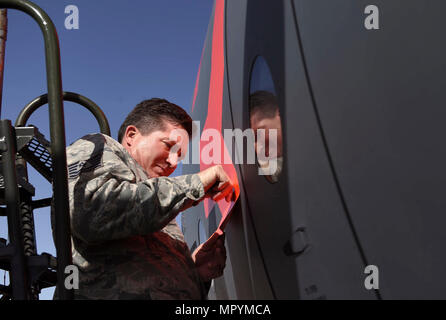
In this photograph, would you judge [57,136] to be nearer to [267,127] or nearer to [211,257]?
[267,127]

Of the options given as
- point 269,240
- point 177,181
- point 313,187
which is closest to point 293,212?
point 313,187

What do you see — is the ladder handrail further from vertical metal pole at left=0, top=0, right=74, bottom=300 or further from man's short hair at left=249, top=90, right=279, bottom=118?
man's short hair at left=249, top=90, right=279, bottom=118

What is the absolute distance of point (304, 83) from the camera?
1.14 meters

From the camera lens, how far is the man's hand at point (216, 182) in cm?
153

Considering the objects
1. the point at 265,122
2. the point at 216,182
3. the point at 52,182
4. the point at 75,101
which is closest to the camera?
the point at 52,182

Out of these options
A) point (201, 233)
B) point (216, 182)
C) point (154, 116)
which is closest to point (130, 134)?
point (154, 116)

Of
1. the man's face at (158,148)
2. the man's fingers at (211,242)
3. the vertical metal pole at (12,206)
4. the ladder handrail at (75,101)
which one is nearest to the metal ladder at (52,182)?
the vertical metal pole at (12,206)

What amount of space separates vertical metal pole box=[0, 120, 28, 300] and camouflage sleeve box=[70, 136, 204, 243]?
0.16m

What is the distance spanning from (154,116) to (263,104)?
0.49 m

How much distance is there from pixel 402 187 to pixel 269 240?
0.73m

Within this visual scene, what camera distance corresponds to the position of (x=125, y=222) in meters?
1.31

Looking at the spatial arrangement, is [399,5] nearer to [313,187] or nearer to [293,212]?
[313,187]

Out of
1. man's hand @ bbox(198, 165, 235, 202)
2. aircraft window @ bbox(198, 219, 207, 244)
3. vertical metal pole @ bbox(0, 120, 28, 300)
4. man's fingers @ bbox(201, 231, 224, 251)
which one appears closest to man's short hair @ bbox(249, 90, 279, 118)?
man's hand @ bbox(198, 165, 235, 202)

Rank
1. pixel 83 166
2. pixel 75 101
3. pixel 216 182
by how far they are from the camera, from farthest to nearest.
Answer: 1. pixel 75 101
2. pixel 216 182
3. pixel 83 166
